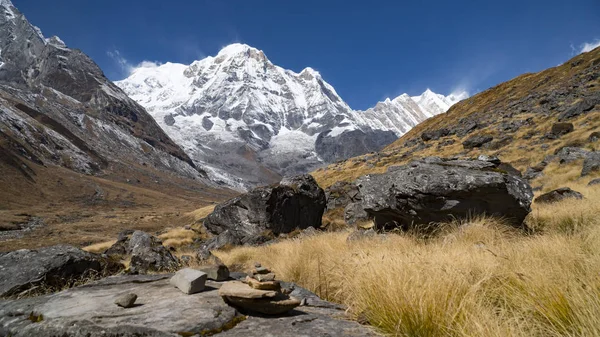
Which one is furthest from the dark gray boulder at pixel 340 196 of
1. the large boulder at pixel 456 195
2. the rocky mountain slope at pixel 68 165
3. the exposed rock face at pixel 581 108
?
the rocky mountain slope at pixel 68 165

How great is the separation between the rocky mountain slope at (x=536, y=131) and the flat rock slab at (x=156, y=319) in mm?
17912

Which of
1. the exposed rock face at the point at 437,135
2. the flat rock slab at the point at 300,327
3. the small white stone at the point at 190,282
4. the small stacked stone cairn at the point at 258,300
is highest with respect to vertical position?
the exposed rock face at the point at 437,135

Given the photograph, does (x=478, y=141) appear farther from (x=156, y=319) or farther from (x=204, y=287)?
(x=156, y=319)

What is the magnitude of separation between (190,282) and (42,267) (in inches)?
189

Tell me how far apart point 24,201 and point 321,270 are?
10119 cm

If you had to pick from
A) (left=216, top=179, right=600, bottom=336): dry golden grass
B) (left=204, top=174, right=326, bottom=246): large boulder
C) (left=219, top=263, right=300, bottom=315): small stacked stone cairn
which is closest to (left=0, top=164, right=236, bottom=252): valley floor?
(left=204, top=174, right=326, bottom=246): large boulder

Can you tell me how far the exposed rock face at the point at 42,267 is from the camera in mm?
6453

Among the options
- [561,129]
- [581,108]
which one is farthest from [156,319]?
[581,108]

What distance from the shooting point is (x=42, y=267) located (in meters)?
6.92

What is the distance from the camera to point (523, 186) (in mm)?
8141

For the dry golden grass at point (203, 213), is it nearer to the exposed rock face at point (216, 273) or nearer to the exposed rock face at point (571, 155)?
the exposed rock face at point (571, 155)

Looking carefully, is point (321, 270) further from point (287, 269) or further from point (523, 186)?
point (523, 186)

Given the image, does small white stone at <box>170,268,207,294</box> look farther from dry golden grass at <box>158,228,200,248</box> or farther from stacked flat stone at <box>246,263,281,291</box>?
dry golden grass at <box>158,228,200,248</box>

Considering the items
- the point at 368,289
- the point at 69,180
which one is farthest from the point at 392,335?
the point at 69,180
